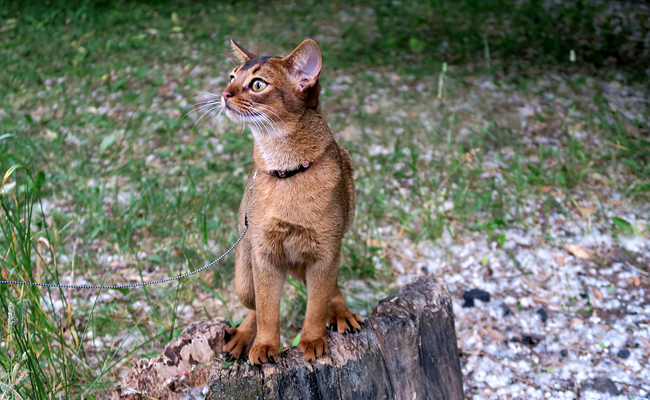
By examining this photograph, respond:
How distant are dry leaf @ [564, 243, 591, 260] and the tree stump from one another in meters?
1.80

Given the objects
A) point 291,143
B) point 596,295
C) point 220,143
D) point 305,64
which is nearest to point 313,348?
point 291,143

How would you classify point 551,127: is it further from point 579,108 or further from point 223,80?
point 223,80

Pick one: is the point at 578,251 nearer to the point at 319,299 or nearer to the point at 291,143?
the point at 319,299

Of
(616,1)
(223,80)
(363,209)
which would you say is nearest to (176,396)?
(363,209)

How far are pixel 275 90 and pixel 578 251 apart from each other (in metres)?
2.85

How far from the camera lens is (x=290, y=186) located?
259 cm

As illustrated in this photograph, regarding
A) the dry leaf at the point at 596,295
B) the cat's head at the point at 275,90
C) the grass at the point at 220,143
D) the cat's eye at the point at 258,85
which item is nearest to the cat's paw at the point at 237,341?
the grass at the point at 220,143

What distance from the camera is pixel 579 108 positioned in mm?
6043

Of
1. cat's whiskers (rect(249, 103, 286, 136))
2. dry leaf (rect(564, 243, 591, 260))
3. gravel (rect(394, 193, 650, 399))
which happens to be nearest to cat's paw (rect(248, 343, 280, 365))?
cat's whiskers (rect(249, 103, 286, 136))

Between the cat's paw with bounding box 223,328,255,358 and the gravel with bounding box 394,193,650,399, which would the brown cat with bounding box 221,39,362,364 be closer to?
the cat's paw with bounding box 223,328,255,358

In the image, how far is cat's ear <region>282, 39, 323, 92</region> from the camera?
2568 millimetres

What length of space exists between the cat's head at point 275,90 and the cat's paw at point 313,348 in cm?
87

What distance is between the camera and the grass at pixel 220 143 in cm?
374

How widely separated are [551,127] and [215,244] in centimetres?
333
